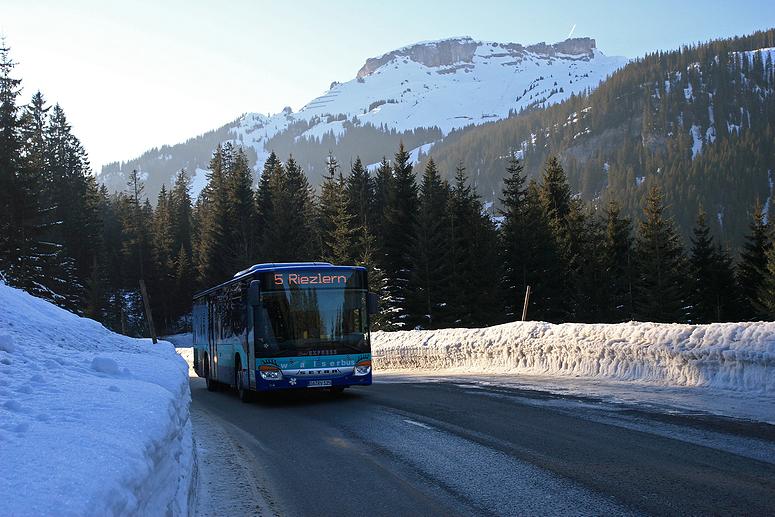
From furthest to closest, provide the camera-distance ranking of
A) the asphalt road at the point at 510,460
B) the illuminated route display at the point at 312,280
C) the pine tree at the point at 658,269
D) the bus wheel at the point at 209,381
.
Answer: the pine tree at the point at 658,269 < the bus wheel at the point at 209,381 < the illuminated route display at the point at 312,280 < the asphalt road at the point at 510,460

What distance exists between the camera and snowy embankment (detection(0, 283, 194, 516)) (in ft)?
8.03

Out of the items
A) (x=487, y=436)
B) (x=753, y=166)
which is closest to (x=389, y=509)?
(x=487, y=436)

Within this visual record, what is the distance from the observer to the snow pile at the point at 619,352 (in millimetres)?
12086

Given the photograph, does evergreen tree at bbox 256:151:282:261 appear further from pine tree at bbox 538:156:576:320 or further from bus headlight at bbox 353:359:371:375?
bus headlight at bbox 353:359:371:375

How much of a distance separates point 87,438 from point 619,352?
47.1 ft

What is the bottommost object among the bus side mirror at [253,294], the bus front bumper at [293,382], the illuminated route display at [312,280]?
the bus front bumper at [293,382]

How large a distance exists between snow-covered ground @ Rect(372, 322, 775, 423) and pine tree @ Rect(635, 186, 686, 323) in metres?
30.6

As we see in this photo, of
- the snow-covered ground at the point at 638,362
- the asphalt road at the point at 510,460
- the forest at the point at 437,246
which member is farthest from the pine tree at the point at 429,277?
the asphalt road at the point at 510,460

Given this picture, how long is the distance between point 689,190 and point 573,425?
597ft

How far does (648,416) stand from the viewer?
9.90 m

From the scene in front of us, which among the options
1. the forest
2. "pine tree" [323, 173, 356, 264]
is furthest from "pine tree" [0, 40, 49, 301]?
"pine tree" [323, 173, 356, 264]

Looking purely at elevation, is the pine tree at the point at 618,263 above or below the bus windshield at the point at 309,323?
above

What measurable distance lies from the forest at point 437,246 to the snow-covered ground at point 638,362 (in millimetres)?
21609

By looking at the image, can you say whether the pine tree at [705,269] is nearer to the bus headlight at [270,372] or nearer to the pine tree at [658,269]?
the pine tree at [658,269]
